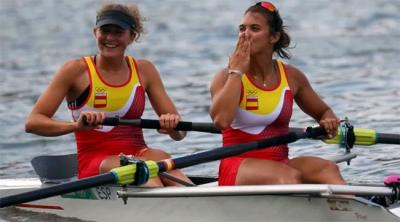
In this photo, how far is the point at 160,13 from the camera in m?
28.9

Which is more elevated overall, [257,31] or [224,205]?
[257,31]

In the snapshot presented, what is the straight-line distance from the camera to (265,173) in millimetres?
8664

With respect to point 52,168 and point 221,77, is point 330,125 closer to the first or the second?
point 221,77

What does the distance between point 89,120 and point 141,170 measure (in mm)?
628

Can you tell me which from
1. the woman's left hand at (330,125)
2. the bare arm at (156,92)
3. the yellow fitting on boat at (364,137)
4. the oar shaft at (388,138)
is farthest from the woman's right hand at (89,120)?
the oar shaft at (388,138)

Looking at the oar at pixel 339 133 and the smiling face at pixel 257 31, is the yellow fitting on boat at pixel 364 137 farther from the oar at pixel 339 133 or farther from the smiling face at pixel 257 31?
the smiling face at pixel 257 31

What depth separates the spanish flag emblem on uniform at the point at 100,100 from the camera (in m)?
9.46

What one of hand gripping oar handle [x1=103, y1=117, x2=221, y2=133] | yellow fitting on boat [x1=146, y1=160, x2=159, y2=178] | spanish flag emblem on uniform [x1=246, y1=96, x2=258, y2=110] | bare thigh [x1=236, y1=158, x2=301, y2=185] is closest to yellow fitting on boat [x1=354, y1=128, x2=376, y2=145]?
bare thigh [x1=236, y1=158, x2=301, y2=185]

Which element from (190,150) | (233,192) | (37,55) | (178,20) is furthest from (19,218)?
(178,20)

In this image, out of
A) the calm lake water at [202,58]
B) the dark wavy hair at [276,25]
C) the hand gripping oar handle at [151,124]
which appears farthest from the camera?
the calm lake water at [202,58]

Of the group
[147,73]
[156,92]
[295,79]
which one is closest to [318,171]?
[295,79]

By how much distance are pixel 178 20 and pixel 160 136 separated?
534 inches

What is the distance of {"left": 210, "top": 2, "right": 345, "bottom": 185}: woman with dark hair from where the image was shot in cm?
862

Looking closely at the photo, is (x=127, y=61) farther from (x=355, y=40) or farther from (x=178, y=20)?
(x=178, y=20)
